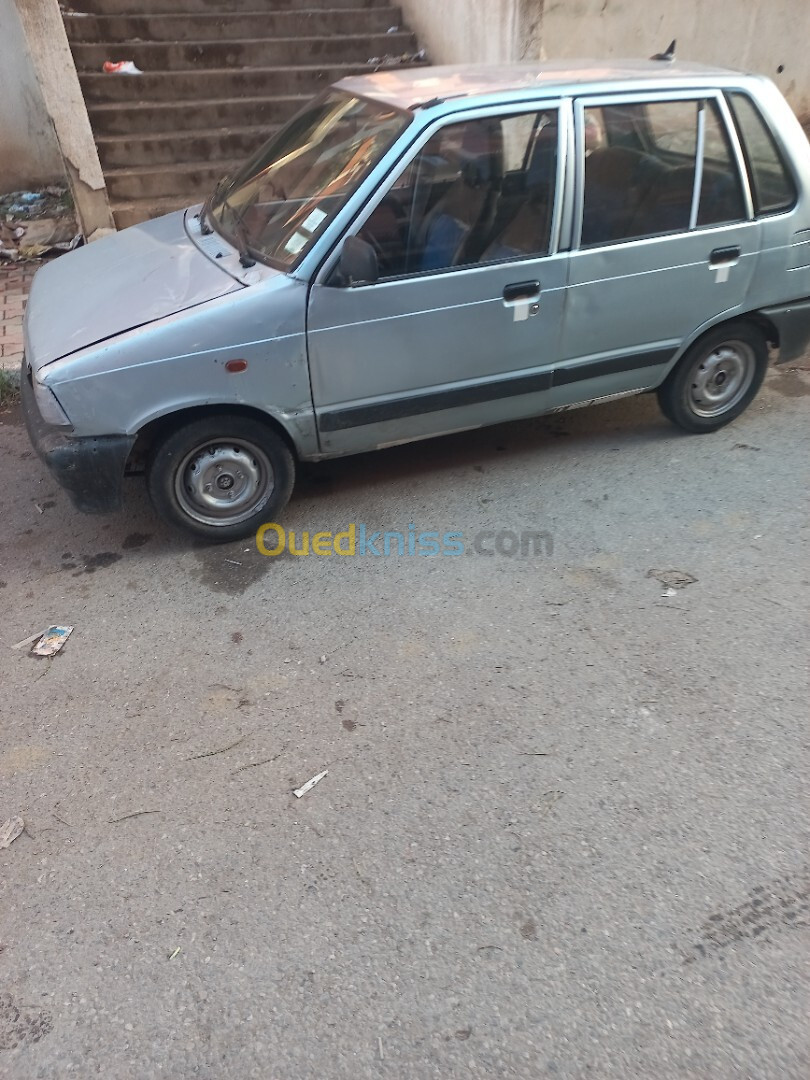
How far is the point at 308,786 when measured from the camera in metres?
2.45

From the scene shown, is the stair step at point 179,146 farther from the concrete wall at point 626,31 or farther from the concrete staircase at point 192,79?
the concrete wall at point 626,31

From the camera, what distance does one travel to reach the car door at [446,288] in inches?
124

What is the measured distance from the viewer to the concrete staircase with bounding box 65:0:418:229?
6.64 m

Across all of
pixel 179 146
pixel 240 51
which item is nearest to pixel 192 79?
pixel 240 51

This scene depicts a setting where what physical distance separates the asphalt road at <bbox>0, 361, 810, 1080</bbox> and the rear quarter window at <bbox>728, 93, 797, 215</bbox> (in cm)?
146

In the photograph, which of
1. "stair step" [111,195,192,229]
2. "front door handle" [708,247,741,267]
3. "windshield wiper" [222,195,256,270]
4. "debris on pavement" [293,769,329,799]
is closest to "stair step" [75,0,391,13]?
"stair step" [111,195,192,229]

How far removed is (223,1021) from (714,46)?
8498mm

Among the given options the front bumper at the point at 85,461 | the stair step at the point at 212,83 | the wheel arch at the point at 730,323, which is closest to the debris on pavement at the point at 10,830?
the front bumper at the point at 85,461

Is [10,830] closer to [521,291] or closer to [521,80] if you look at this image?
[521,291]

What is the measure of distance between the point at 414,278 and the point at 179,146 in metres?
4.75

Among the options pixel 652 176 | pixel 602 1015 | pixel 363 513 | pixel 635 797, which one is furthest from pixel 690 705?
pixel 652 176

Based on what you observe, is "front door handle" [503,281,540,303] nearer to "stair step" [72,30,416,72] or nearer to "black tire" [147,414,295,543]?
"black tire" [147,414,295,543]

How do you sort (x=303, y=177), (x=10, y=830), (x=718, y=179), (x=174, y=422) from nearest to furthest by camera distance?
(x=10, y=830) < (x=174, y=422) < (x=303, y=177) < (x=718, y=179)

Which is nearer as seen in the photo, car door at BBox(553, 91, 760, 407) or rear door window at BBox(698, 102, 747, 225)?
car door at BBox(553, 91, 760, 407)
